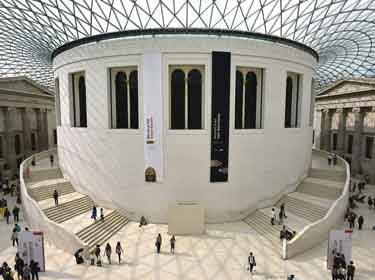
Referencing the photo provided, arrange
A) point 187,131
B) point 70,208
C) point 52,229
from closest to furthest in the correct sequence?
point 52,229, point 187,131, point 70,208

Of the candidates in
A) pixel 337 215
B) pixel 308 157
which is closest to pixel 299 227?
pixel 337 215

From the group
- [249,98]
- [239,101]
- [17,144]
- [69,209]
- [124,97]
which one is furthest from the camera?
[17,144]

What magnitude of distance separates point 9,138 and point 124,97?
24.4 metres

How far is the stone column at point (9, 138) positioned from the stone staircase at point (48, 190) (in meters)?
17.8

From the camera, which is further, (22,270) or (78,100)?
(78,100)

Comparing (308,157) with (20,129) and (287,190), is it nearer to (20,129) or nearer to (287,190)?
(287,190)

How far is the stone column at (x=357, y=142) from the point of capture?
33.2 m

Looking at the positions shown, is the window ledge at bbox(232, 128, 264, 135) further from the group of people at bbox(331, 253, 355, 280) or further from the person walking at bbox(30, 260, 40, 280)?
the person walking at bbox(30, 260, 40, 280)

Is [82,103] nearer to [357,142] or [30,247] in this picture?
[30,247]

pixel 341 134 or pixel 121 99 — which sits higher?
pixel 121 99

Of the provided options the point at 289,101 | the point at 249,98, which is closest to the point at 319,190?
the point at 289,101

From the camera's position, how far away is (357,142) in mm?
33812

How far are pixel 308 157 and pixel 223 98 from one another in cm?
1219

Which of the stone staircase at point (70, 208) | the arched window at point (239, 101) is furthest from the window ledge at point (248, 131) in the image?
the stone staircase at point (70, 208)
